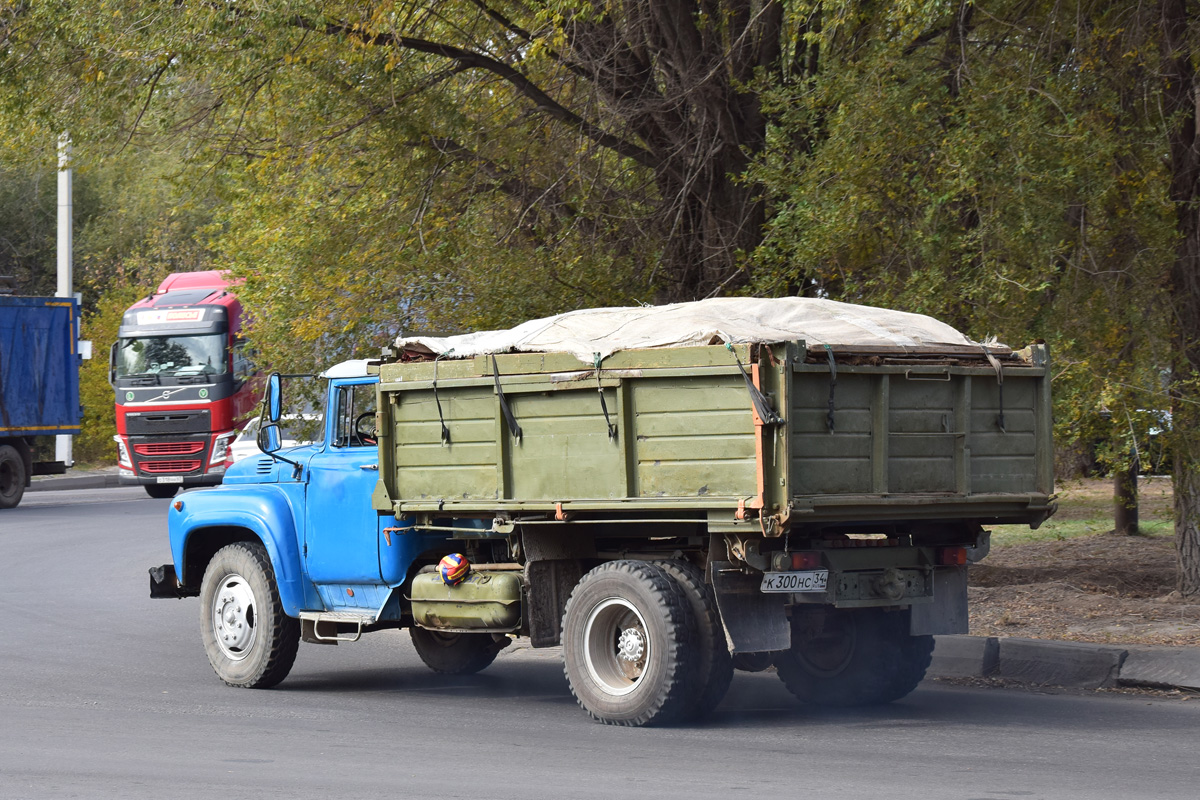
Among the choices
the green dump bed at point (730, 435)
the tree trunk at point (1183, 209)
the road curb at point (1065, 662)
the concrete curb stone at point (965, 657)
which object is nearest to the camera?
the green dump bed at point (730, 435)

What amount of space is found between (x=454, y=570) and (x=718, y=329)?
231cm

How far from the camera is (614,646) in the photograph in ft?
27.7

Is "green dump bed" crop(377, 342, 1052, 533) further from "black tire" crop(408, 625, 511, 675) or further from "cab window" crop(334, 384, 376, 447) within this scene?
"black tire" crop(408, 625, 511, 675)

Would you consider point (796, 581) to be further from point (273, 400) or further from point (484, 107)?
point (484, 107)

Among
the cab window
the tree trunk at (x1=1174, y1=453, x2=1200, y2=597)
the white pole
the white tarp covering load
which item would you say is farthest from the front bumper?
the white pole

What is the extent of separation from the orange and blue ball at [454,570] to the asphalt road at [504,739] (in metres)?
0.76

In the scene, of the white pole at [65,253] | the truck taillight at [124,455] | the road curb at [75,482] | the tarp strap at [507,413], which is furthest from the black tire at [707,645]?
the road curb at [75,482]

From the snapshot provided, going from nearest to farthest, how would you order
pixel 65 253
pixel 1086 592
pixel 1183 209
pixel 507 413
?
pixel 507 413 → pixel 1183 209 → pixel 1086 592 → pixel 65 253

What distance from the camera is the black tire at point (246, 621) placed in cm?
988

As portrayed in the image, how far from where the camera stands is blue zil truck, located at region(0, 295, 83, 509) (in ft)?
85.1

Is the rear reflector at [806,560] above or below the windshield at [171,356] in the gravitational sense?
below

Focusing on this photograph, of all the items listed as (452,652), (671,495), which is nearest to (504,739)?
(671,495)

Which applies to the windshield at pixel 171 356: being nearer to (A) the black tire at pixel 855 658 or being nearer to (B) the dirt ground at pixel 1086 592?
(B) the dirt ground at pixel 1086 592

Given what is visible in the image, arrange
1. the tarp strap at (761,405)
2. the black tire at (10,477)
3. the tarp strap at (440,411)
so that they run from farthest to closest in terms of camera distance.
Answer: the black tire at (10,477) → the tarp strap at (440,411) → the tarp strap at (761,405)
